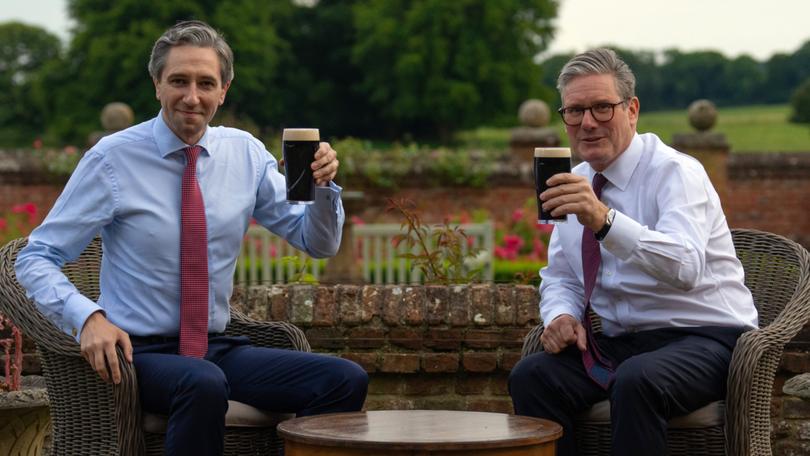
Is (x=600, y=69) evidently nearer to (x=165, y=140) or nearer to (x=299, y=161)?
(x=299, y=161)

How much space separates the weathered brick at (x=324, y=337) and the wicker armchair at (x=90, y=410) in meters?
1.32

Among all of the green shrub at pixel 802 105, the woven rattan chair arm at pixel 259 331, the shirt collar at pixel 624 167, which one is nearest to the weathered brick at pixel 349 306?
the woven rattan chair arm at pixel 259 331

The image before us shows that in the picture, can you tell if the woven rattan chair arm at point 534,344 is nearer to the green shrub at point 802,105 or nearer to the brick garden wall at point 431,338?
the brick garden wall at point 431,338

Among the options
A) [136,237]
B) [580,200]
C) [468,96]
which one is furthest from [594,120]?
[468,96]

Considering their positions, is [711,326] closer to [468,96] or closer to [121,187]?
[121,187]

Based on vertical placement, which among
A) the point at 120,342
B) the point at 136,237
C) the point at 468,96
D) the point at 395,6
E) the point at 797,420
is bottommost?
the point at 797,420

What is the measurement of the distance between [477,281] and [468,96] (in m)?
41.8

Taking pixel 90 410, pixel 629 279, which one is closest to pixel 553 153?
pixel 629 279

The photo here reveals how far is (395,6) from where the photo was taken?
4956 cm

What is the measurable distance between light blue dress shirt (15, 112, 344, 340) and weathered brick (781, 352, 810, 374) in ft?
6.87

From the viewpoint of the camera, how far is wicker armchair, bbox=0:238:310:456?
3432 millimetres

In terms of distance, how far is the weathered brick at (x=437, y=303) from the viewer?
499 cm

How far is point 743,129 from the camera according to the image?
40.2 meters

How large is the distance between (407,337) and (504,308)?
39 cm
